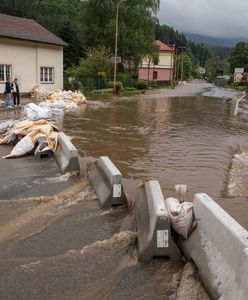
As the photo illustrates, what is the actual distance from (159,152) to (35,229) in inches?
241

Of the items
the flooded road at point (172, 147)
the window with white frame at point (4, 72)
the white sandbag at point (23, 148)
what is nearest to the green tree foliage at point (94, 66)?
the window with white frame at point (4, 72)

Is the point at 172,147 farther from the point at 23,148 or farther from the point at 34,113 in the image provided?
the point at 34,113

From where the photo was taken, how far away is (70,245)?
18.2 feet

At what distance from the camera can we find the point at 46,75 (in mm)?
34438

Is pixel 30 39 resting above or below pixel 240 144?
above

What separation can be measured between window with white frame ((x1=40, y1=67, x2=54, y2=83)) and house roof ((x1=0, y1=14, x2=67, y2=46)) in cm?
217

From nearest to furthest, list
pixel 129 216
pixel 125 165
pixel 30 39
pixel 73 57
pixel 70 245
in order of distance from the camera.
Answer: pixel 70 245
pixel 129 216
pixel 125 165
pixel 30 39
pixel 73 57

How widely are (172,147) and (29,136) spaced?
417 centimetres

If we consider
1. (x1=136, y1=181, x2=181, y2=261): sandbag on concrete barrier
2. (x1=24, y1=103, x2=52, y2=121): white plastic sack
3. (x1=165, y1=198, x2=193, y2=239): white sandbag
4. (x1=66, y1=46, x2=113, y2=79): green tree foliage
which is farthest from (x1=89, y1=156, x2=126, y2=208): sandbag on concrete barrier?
(x1=66, y1=46, x2=113, y2=79): green tree foliage

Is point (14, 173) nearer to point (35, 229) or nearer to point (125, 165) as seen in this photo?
point (125, 165)

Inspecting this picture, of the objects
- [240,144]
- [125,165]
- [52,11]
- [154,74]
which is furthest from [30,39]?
[52,11]

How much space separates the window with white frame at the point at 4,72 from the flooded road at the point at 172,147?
1066 centimetres

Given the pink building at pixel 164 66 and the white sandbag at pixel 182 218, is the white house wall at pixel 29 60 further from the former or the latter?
the pink building at pixel 164 66

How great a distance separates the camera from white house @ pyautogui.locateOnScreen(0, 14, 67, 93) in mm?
29641
